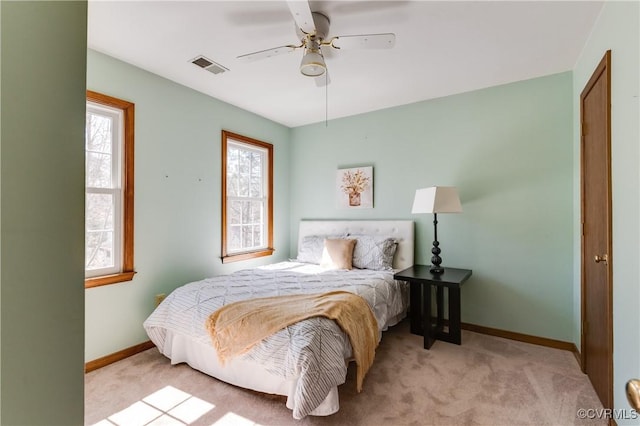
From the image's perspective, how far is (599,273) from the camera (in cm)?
195


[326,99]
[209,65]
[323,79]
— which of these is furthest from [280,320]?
[326,99]

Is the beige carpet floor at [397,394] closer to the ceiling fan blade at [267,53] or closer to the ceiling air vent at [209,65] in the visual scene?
the ceiling fan blade at [267,53]

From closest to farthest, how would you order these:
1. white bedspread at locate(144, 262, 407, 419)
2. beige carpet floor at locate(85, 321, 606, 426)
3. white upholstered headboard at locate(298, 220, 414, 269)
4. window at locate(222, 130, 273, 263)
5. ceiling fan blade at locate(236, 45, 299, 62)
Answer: white bedspread at locate(144, 262, 407, 419) → beige carpet floor at locate(85, 321, 606, 426) → ceiling fan blade at locate(236, 45, 299, 62) → white upholstered headboard at locate(298, 220, 414, 269) → window at locate(222, 130, 273, 263)

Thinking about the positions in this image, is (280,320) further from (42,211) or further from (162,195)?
(162,195)

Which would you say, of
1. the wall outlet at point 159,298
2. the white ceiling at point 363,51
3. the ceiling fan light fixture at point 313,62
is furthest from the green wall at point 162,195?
the ceiling fan light fixture at point 313,62

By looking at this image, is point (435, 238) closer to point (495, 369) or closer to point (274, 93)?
point (495, 369)

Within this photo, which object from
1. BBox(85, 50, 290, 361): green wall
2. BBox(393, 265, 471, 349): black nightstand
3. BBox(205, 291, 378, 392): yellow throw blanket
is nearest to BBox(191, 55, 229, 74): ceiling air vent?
BBox(85, 50, 290, 361): green wall

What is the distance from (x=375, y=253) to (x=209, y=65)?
255 cm

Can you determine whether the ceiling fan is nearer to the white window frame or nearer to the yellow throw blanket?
the white window frame

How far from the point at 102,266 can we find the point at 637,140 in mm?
3696

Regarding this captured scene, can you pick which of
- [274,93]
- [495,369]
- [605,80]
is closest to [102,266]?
[274,93]

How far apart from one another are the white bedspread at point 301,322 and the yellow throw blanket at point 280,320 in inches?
2.3

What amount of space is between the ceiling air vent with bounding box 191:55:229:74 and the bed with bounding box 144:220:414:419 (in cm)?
199

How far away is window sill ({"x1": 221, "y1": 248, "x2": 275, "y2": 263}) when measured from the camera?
3.55 m
